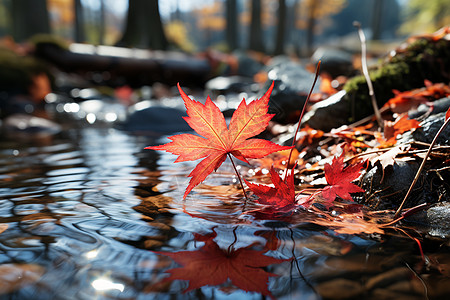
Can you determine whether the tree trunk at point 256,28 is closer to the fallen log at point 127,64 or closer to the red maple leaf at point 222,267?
the fallen log at point 127,64

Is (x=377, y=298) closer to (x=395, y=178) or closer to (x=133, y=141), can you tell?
(x=395, y=178)

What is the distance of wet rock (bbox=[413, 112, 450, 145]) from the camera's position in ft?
5.83

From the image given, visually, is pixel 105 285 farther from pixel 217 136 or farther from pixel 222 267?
pixel 217 136

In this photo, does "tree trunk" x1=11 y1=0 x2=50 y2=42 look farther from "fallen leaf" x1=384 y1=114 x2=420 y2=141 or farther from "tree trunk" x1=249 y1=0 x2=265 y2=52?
"fallen leaf" x1=384 y1=114 x2=420 y2=141

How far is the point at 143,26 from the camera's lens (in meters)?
13.4

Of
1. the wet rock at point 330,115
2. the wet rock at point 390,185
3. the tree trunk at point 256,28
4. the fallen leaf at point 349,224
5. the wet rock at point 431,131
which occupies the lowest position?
the fallen leaf at point 349,224

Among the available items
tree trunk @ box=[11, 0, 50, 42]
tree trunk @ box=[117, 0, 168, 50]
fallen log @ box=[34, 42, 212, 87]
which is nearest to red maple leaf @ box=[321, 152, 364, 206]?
fallen log @ box=[34, 42, 212, 87]

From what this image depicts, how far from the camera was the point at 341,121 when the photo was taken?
104 inches

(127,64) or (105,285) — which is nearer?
(105,285)

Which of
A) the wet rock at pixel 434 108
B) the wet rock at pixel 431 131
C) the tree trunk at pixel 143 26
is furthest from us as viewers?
the tree trunk at pixel 143 26

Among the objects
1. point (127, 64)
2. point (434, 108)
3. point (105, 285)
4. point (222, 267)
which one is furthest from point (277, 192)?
point (127, 64)

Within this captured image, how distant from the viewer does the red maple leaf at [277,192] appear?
54.0 inches

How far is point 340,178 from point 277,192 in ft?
0.91

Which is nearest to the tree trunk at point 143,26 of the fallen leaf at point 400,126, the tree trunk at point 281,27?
the tree trunk at point 281,27
